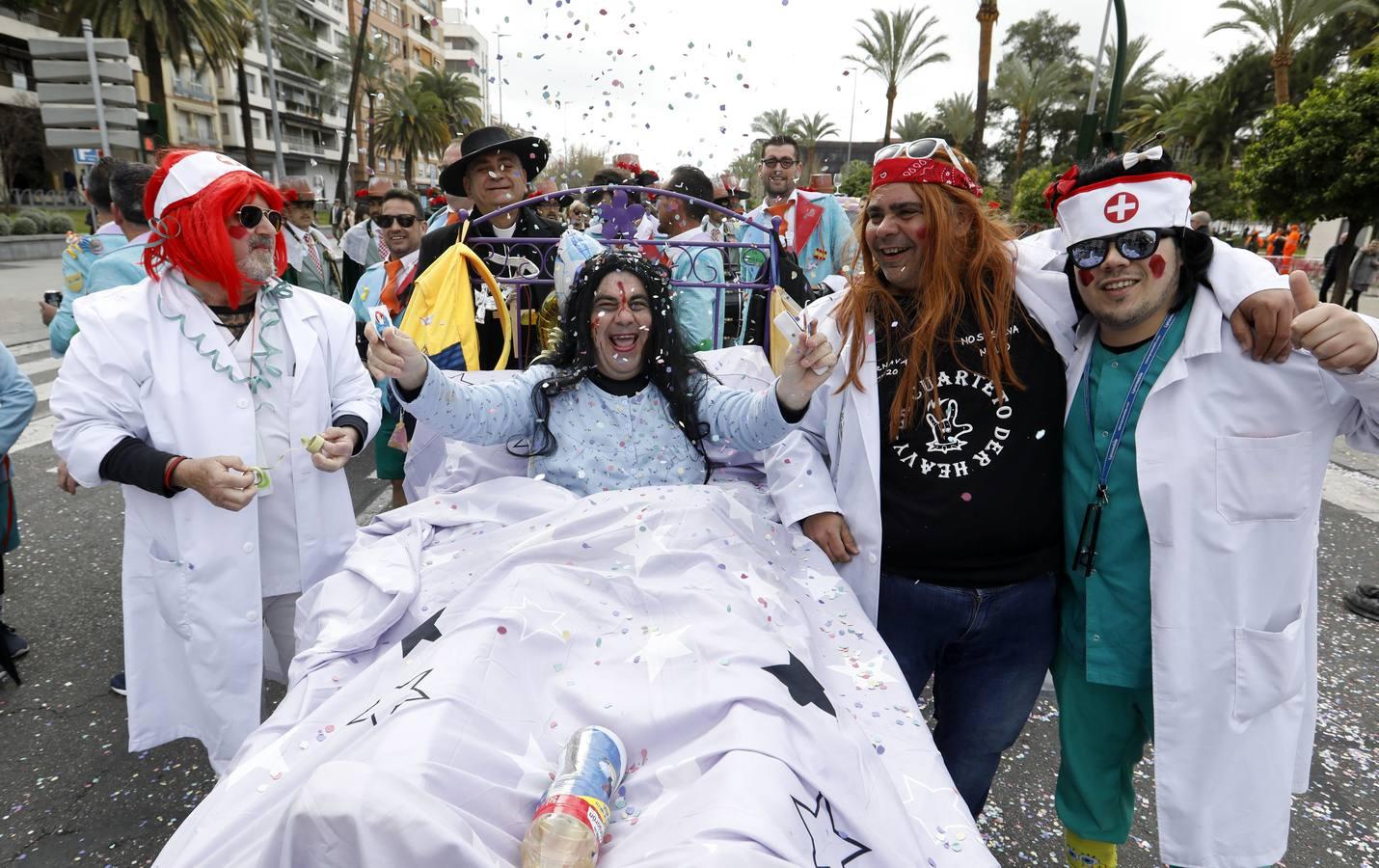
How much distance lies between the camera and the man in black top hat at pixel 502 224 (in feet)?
12.4

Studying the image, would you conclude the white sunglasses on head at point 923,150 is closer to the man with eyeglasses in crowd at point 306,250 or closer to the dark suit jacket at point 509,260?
the dark suit jacket at point 509,260

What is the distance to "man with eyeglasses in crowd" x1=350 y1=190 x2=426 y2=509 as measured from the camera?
15.3 feet

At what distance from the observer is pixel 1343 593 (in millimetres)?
4359

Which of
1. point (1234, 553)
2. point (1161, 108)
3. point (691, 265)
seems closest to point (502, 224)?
point (691, 265)

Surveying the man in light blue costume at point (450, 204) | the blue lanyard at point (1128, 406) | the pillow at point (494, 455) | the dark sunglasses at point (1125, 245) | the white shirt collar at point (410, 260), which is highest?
the man in light blue costume at point (450, 204)

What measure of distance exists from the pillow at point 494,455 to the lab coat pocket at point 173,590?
0.82 m

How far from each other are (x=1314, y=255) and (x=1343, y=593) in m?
28.6

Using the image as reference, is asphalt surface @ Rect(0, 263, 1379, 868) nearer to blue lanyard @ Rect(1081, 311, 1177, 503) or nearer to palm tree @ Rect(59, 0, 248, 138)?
blue lanyard @ Rect(1081, 311, 1177, 503)

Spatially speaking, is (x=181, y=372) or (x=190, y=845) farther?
(x=181, y=372)

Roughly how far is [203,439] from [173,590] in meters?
0.45

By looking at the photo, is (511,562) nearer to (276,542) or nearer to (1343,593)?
(276,542)

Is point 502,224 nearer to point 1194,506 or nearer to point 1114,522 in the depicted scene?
point 1114,522

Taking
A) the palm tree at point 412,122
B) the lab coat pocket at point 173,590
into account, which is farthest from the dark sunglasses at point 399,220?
the palm tree at point 412,122

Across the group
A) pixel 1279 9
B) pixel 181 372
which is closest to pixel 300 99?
pixel 1279 9
